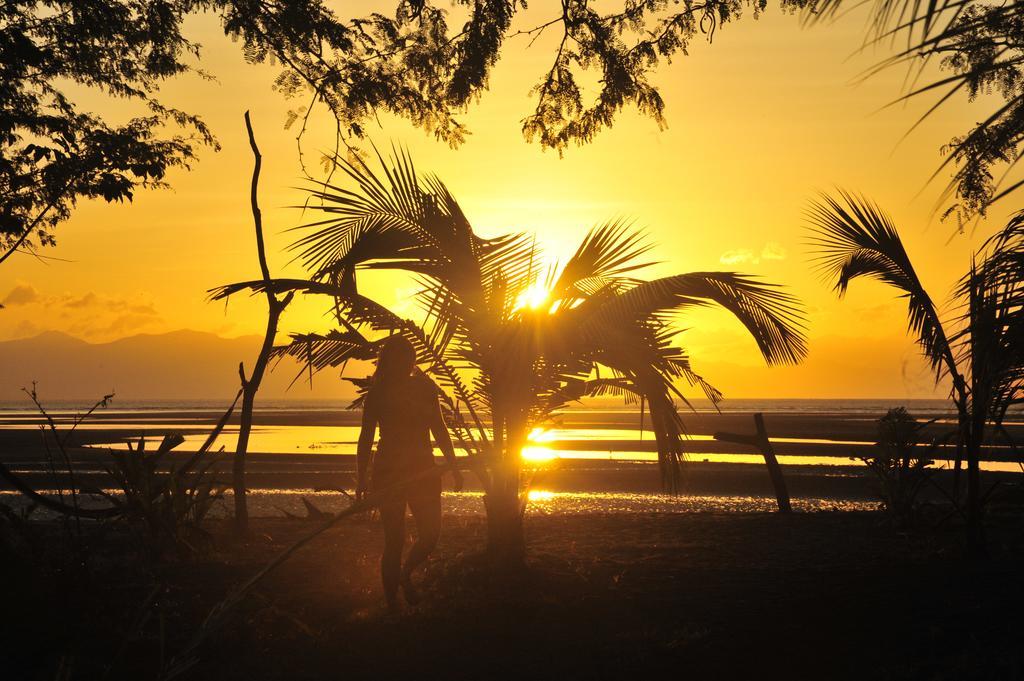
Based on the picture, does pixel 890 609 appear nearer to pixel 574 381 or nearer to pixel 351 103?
pixel 574 381

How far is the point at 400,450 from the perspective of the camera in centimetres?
645

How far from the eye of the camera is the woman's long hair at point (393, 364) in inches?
256

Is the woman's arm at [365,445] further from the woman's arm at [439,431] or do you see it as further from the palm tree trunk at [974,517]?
the palm tree trunk at [974,517]

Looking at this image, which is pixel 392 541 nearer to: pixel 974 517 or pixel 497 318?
pixel 497 318

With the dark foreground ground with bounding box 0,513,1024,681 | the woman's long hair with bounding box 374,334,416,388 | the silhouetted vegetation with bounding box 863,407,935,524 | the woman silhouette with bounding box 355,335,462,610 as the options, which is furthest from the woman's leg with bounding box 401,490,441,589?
the silhouetted vegetation with bounding box 863,407,935,524

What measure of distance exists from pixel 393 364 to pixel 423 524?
1.22 meters

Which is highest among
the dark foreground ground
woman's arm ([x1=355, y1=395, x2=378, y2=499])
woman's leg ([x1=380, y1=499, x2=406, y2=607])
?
woman's arm ([x1=355, y1=395, x2=378, y2=499])

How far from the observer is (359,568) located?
8320 mm

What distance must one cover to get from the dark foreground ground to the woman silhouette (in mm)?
483

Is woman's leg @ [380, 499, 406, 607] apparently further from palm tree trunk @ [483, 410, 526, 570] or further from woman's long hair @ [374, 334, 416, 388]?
palm tree trunk @ [483, 410, 526, 570]

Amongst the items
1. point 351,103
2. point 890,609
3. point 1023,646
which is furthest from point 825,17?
point 351,103

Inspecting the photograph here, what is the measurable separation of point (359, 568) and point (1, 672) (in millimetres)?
3469

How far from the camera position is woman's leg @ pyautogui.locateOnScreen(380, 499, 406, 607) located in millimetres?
6383

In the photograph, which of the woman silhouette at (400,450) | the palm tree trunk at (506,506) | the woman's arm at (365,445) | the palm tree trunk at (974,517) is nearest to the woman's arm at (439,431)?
the woman silhouette at (400,450)
